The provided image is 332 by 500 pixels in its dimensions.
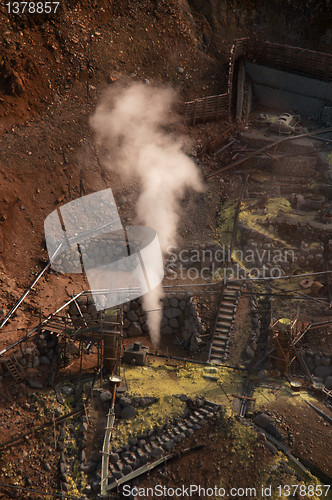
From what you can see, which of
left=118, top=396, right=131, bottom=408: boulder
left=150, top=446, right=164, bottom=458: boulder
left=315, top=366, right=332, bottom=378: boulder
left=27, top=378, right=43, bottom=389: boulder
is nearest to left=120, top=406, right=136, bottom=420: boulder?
left=118, top=396, right=131, bottom=408: boulder

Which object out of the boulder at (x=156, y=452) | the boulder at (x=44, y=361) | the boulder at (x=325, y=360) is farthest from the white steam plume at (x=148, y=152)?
the boulder at (x=156, y=452)

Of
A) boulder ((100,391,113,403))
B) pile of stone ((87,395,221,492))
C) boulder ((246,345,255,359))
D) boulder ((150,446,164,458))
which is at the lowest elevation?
boulder ((246,345,255,359))

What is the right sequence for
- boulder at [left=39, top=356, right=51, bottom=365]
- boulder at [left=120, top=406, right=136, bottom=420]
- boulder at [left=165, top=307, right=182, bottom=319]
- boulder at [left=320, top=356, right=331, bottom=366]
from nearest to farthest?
1. boulder at [left=120, top=406, right=136, bottom=420]
2. boulder at [left=39, top=356, right=51, bottom=365]
3. boulder at [left=320, top=356, right=331, bottom=366]
4. boulder at [left=165, top=307, right=182, bottom=319]

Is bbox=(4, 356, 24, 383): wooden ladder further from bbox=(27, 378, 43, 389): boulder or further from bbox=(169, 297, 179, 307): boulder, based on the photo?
bbox=(169, 297, 179, 307): boulder

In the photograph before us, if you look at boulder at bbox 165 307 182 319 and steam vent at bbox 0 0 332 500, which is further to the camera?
boulder at bbox 165 307 182 319

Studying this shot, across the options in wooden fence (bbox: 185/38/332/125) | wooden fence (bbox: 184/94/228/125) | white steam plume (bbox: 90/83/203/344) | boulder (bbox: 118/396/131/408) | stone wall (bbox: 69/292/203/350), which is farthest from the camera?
wooden fence (bbox: 185/38/332/125)

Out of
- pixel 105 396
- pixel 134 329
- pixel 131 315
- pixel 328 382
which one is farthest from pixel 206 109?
pixel 105 396

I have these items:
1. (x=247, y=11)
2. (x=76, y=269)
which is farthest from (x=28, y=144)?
(x=247, y=11)

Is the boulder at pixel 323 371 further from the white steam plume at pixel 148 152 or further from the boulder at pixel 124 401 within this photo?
the white steam plume at pixel 148 152

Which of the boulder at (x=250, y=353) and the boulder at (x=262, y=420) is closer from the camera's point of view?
the boulder at (x=262, y=420)
